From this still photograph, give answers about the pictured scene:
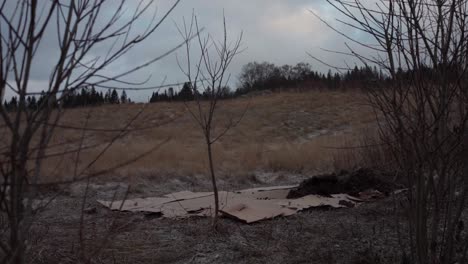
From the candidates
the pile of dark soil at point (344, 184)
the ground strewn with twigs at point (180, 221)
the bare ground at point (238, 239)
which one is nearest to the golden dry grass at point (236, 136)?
the ground strewn with twigs at point (180, 221)

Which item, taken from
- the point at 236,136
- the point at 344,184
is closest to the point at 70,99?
the point at 344,184

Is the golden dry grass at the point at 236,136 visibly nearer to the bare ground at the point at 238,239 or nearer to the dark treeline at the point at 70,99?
the dark treeline at the point at 70,99

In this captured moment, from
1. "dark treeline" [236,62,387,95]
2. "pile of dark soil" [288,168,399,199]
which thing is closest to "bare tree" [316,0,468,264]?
"pile of dark soil" [288,168,399,199]

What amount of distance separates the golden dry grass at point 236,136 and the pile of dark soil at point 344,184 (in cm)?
140

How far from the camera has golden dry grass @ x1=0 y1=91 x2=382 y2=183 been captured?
263 centimetres

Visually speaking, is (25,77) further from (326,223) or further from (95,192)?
(95,192)

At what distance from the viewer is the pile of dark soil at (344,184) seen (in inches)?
325

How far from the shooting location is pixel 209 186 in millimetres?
12281

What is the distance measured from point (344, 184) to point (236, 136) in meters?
18.0

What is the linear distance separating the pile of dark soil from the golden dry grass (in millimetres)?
1403

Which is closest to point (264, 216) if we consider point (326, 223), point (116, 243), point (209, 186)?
point (326, 223)

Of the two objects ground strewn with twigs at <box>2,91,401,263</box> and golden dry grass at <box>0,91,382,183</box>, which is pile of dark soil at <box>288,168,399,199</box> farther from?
golden dry grass at <box>0,91,382,183</box>

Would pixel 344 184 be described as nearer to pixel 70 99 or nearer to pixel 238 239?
pixel 238 239

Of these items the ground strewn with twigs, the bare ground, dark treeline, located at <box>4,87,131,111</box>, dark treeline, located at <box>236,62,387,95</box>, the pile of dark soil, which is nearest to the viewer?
dark treeline, located at <box>4,87,131,111</box>
